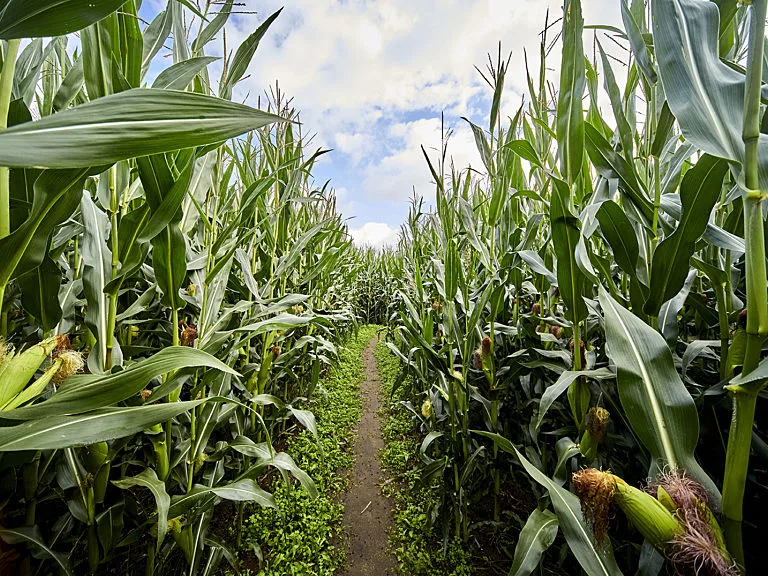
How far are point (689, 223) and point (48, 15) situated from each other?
1127mm

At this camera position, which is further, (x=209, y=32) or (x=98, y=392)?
(x=209, y=32)

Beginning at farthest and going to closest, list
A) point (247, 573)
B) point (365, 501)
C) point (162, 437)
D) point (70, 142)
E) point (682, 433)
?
1. point (365, 501)
2. point (247, 573)
3. point (162, 437)
4. point (682, 433)
5. point (70, 142)

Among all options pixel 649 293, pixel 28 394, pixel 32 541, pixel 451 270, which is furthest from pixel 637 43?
pixel 32 541

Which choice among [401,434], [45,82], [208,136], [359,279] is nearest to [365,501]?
[401,434]

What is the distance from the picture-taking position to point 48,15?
18.3 inches

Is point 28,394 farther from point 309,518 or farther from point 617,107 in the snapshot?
point 309,518

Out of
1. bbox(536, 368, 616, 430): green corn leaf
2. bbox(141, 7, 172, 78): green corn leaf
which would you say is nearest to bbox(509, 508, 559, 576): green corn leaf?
bbox(536, 368, 616, 430): green corn leaf

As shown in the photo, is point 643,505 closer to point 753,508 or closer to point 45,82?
point 753,508

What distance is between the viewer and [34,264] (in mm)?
627

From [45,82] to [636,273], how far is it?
6.94ft

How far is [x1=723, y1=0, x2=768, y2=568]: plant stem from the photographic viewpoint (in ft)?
1.57

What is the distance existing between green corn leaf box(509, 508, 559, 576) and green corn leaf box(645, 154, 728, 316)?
0.61 metres

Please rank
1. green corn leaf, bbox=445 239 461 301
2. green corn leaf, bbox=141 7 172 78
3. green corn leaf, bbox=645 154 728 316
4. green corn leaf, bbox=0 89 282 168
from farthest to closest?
green corn leaf, bbox=445 239 461 301
green corn leaf, bbox=141 7 172 78
green corn leaf, bbox=645 154 728 316
green corn leaf, bbox=0 89 282 168

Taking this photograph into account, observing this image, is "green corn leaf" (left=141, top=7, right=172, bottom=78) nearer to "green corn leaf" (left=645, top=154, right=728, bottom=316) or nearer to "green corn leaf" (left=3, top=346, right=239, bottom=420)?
"green corn leaf" (left=3, top=346, right=239, bottom=420)
